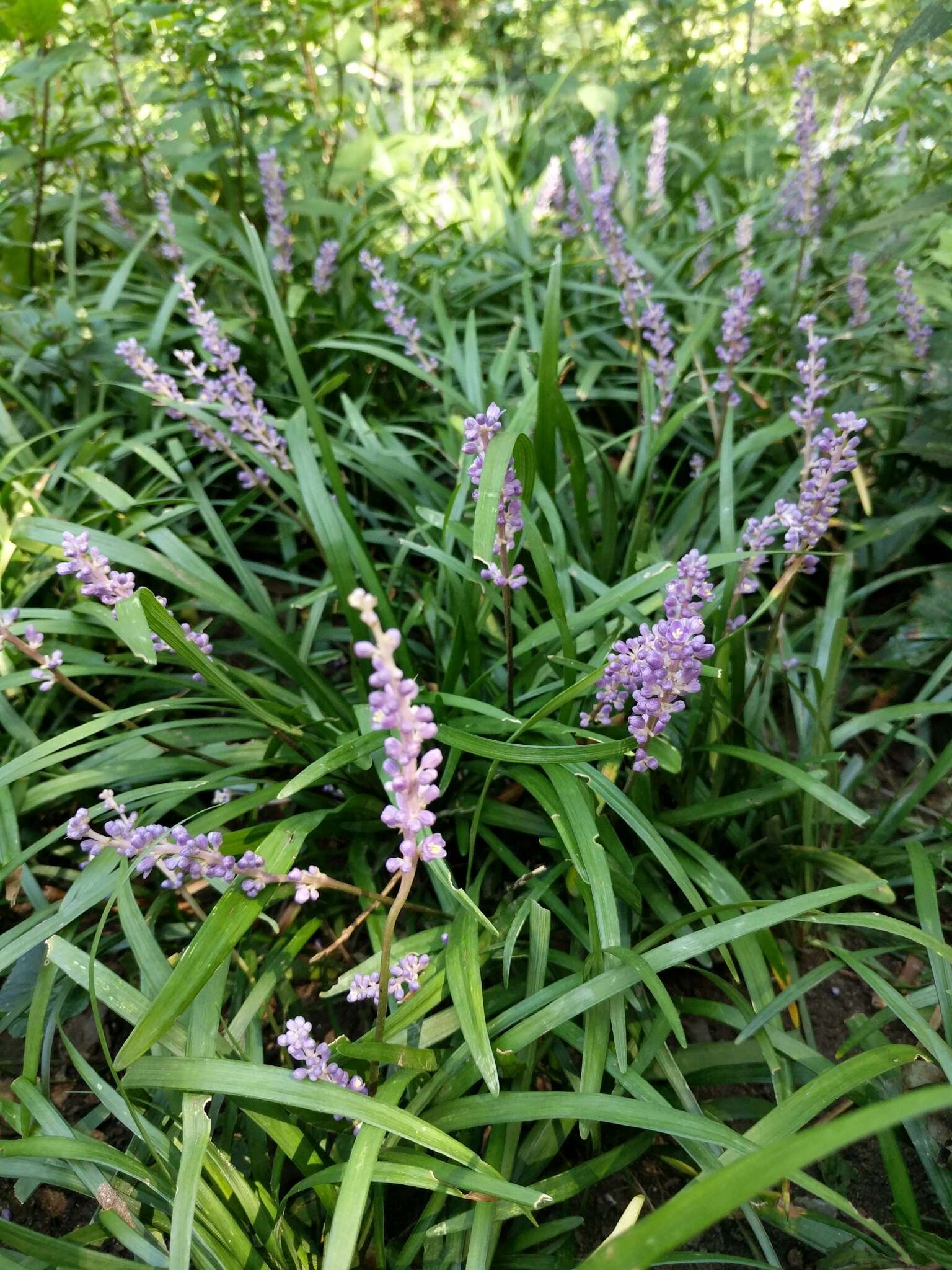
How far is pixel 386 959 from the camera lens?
1313mm

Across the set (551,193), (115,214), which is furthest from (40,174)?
(551,193)

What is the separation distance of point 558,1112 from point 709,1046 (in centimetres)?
48

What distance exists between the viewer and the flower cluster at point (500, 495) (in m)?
1.58

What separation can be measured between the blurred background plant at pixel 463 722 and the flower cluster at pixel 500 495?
1 centimetres

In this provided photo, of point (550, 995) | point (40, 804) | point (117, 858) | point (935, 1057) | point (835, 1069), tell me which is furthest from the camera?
point (40, 804)

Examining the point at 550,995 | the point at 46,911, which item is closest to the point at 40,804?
the point at 46,911

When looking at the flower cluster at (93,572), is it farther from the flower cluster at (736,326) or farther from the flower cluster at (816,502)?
the flower cluster at (736,326)

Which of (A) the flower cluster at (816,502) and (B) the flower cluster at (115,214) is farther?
(B) the flower cluster at (115,214)

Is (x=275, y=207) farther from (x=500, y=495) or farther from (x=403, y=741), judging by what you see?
(x=403, y=741)

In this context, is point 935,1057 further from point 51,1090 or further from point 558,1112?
point 51,1090

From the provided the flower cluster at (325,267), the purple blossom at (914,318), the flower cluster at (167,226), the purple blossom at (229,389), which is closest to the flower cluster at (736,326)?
the purple blossom at (914,318)

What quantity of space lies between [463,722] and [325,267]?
2.27 m

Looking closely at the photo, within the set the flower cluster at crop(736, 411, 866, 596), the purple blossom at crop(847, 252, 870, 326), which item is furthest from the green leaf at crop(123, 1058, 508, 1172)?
the purple blossom at crop(847, 252, 870, 326)

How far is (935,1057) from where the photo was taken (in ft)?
4.94
